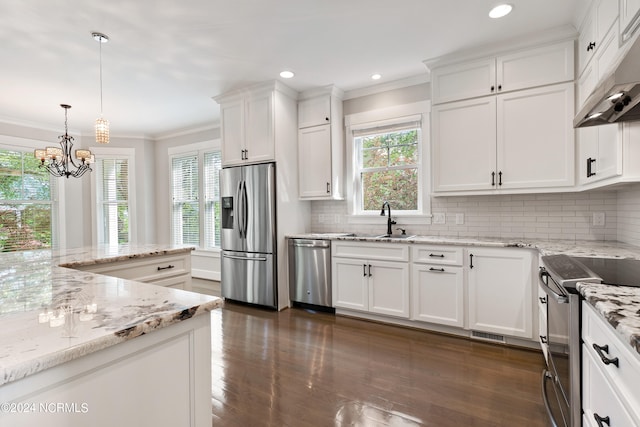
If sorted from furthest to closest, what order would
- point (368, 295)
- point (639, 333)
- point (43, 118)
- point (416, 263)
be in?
point (43, 118) < point (368, 295) < point (416, 263) < point (639, 333)

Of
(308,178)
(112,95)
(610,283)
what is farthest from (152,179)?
(610,283)

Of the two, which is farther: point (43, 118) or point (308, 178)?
point (43, 118)

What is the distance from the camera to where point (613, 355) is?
925 millimetres

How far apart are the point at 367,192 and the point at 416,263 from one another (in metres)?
1.25

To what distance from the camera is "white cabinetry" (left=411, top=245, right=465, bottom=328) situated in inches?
111

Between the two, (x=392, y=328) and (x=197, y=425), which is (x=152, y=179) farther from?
(x=197, y=425)

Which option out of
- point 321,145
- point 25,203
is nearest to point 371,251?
point 321,145

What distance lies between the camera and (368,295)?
326 centimetres

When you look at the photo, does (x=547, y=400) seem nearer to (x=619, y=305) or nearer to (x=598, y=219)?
(x=619, y=305)

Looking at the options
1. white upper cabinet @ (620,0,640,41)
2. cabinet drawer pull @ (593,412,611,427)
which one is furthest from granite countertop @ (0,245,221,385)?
white upper cabinet @ (620,0,640,41)

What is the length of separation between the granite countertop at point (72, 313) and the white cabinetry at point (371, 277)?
2.30 m

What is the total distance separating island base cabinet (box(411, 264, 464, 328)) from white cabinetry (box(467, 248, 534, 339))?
10 cm

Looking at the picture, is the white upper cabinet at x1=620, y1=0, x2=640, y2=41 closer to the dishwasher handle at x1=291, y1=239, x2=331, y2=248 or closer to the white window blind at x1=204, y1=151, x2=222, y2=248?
the dishwasher handle at x1=291, y1=239, x2=331, y2=248

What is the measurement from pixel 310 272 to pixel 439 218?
61.6 inches
